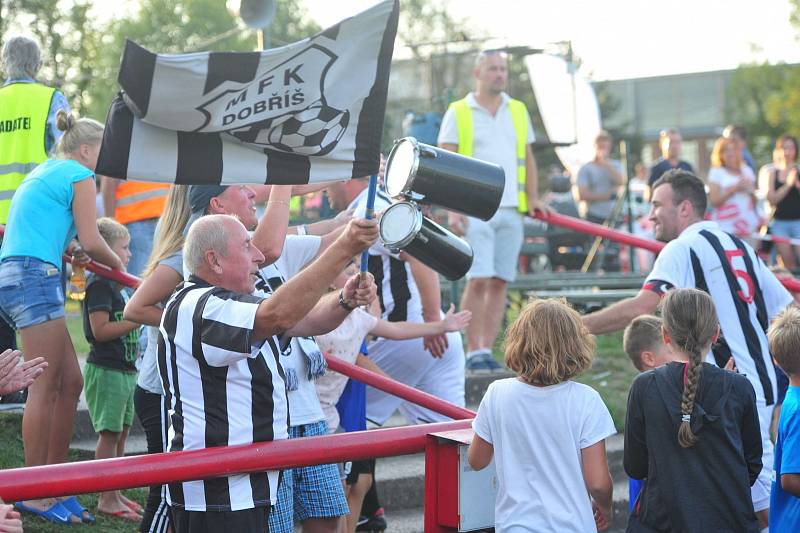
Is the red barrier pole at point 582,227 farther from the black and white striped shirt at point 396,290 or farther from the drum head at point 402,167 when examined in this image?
the drum head at point 402,167

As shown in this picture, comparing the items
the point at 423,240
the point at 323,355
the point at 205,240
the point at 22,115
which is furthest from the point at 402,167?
the point at 22,115

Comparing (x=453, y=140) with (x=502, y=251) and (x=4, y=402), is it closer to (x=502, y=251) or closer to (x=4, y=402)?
(x=502, y=251)

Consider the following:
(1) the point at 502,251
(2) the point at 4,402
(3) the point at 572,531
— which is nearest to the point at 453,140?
(1) the point at 502,251

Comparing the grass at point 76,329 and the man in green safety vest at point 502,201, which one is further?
the grass at point 76,329

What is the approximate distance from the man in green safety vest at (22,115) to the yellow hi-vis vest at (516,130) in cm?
308

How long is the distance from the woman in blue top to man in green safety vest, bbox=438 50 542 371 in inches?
135

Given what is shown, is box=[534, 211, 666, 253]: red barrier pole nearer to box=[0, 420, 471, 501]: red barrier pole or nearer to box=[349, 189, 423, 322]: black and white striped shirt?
box=[349, 189, 423, 322]: black and white striped shirt

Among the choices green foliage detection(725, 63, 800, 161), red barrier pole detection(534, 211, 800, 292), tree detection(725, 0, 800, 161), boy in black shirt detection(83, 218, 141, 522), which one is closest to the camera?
boy in black shirt detection(83, 218, 141, 522)

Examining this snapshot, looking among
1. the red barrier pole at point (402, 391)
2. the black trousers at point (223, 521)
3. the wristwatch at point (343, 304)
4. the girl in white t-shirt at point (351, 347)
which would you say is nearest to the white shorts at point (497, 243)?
the girl in white t-shirt at point (351, 347)

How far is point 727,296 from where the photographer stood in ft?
17.9

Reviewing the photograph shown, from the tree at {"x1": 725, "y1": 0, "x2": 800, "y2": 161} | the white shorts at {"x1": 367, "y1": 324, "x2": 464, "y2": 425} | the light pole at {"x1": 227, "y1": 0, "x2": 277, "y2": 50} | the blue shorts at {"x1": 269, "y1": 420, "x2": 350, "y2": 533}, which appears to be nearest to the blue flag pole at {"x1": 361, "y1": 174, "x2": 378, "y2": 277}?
the blue shorts at {"x1": 269, "y1": 420, "x2": 350, "y2": 533}

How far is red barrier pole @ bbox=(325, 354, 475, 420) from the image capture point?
479 centimetres

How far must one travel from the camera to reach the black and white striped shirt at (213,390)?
3691 millimetres

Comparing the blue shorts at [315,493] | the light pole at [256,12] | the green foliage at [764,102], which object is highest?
the green foliage at [764,102]
